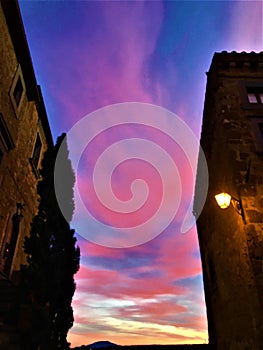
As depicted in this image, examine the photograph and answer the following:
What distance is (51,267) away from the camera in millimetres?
7961

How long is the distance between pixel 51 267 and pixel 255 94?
9.28 m

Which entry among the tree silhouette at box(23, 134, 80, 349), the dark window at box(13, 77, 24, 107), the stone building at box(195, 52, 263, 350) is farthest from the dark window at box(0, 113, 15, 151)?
the stone building at box(195, 52, 263, 350)

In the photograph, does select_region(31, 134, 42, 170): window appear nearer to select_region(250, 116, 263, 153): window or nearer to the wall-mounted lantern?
the wall-mounted lantern

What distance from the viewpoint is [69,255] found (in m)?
8.86

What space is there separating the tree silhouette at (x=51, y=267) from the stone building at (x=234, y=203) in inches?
193

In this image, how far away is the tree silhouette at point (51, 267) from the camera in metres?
7.17

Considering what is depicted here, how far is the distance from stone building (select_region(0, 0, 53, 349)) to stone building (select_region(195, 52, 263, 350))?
631 cm

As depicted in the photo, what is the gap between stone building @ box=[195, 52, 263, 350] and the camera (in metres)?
6.38

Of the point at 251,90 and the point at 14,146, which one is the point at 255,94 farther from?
the point at 14,146

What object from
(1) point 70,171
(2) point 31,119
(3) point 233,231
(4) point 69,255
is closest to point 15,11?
(2) point 31,119

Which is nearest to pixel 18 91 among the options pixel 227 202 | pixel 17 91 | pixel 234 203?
pixel 17 91

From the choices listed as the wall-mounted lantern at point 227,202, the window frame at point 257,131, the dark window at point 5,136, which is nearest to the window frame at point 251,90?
the window frame at point 257,131

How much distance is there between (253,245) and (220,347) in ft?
14.6

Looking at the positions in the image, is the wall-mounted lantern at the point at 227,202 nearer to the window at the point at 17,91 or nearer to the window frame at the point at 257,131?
the window frame at the point at 257,131
